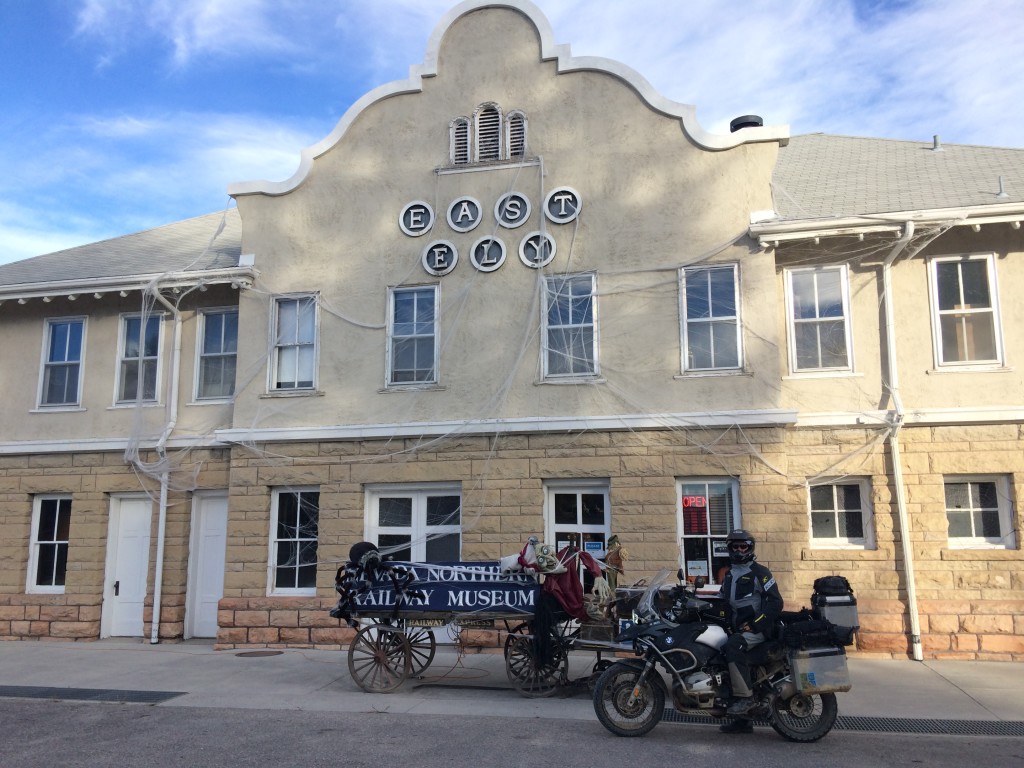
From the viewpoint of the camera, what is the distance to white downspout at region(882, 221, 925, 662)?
11.9m

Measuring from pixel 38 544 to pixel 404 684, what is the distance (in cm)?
848

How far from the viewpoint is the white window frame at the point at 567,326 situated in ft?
42.6

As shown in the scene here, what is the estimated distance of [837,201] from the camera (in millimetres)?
13273

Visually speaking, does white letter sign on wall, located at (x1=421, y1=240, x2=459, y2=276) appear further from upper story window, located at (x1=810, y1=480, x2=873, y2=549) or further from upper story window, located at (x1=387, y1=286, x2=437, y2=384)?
upper story window, located at (x1=810, y1=480, x2=873, y2=549)

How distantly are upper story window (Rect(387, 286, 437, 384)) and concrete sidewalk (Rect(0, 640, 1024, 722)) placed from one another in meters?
4.17

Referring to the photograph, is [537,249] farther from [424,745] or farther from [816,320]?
[424,745]

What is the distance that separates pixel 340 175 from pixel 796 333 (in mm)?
7588

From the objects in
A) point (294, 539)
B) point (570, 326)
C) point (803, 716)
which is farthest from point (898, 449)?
point (294, 539)

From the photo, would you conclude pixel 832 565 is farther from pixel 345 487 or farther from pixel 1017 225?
pixel 345 487

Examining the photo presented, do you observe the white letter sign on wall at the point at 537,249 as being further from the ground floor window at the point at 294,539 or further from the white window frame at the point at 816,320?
the ground floor window at the point at 294,539

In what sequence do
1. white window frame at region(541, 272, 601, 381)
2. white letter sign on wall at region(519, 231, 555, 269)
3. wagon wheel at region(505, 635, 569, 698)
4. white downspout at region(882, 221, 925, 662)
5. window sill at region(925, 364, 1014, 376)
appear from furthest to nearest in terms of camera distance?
white letter sign on wall at region(519, 231, 555, 269)
white window frame at region(541, 272, 601, 381)
window sill at region(925, 364, 1014, 376)
white downspout at region(882, 221, 925, 662)
wagon wheel at region(505, 635, 569, 698)

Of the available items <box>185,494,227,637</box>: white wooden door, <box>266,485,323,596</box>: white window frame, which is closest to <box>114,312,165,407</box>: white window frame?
<box>185,494,227,637</box>: white wooden door

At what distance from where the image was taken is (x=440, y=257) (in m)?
13.9

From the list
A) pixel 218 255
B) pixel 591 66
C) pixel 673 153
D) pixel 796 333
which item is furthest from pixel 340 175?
pixel 796 333
